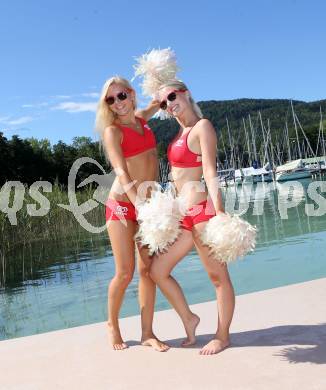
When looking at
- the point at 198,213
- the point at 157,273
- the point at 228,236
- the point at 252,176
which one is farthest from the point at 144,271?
the point at 252,176

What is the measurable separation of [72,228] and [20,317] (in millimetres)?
9204

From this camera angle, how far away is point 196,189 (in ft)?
10.2

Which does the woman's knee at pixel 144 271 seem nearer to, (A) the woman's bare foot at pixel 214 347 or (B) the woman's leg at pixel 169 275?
(B) the woman's leg at pixel 169 275

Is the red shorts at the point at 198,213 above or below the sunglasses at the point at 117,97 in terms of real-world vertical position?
below

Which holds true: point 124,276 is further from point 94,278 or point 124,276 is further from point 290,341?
point 94,278

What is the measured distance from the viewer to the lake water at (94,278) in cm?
633

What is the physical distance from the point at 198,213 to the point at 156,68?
0.99 meters

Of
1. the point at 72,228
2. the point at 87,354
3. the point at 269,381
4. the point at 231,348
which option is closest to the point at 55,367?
the point at 87,354

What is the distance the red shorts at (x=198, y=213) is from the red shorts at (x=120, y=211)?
1.14 ft

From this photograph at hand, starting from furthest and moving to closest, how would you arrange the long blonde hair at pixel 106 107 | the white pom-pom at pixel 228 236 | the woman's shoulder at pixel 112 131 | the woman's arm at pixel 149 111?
the woman's arm at pixel 149 111, the long blonde hair at pixel 106 107, the woman's shoulder at pixel 112 131, the white pom-pom at pixel 228 236

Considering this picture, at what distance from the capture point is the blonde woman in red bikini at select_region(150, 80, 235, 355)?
3.03m

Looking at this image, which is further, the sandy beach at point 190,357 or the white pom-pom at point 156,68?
the white pom-pom at point 156,68

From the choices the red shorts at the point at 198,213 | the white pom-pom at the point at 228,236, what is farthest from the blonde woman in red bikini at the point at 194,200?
the white pom-pom at the point at 228,236

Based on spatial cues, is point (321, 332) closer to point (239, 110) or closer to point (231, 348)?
point (231, 348)
